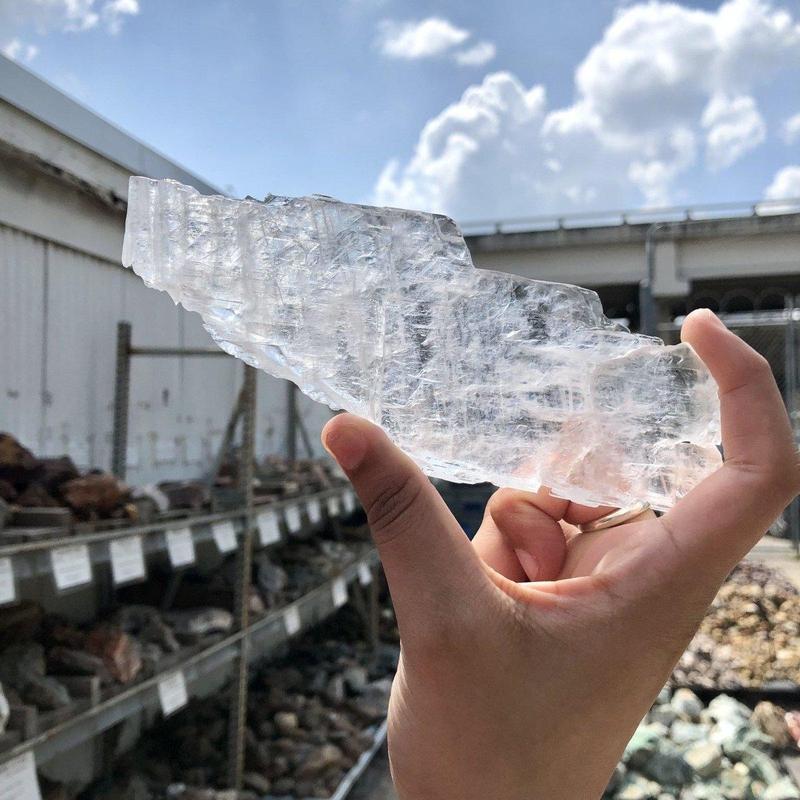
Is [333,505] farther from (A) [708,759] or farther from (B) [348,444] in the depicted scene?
(B) [348,444]

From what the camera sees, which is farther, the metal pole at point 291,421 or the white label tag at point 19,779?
the metal pole at point 291,421

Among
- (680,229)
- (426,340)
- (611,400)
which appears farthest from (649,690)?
(680,229)

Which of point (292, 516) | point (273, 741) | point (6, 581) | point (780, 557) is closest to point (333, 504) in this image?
point (292, 516)

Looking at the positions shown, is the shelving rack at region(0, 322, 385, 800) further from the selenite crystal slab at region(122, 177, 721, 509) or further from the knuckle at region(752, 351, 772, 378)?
the knuckle at region(752, 351, 772, 378)

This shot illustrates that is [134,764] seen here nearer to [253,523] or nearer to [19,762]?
[253,523]

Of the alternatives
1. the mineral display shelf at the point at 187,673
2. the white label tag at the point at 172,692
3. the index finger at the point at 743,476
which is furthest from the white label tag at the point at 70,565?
the index finger at the point at 743,476

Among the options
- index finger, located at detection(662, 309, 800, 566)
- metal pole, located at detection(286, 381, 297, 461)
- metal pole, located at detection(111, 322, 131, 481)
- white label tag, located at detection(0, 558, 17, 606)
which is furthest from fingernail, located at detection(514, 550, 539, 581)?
metal pole, located at detection(286, 381, 297, 461)

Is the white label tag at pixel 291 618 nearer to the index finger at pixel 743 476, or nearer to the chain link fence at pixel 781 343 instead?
the index finger at pixel 743 476
